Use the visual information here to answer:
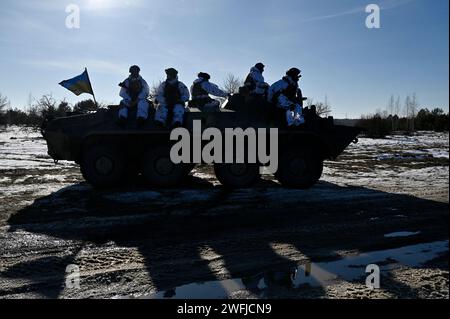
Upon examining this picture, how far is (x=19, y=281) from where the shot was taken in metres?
3.99

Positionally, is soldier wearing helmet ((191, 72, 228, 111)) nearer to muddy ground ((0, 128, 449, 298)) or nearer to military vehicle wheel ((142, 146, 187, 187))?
military vehicle wheel ((142, 146, 187, 187))

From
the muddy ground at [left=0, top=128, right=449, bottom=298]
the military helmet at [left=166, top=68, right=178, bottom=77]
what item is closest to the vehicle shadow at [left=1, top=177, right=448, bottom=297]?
the muddy ground at [left=0, top=128, right=449, bottom=298]

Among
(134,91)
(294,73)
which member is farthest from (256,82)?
(134,91)

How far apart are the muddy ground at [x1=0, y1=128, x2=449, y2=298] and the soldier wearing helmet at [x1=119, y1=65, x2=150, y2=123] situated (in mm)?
1641

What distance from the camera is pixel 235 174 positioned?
9008mm

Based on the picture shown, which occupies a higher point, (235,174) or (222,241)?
(235,174)

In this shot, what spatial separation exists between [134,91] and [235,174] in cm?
261

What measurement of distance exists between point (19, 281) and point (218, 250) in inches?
77.4

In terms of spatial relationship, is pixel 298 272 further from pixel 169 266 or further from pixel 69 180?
pixel 69 180

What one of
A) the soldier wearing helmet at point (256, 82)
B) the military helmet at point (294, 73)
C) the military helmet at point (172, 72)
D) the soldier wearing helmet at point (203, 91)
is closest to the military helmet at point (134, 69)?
the military helmet at point (172, 72)

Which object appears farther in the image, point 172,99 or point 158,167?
point 172,99

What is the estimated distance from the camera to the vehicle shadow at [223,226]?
4270 millimetres

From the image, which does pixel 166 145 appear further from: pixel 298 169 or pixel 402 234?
pixel 402 234

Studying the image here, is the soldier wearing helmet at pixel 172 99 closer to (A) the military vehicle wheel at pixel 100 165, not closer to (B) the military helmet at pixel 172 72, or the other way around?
(B) the military helmet at pixel 172 72
